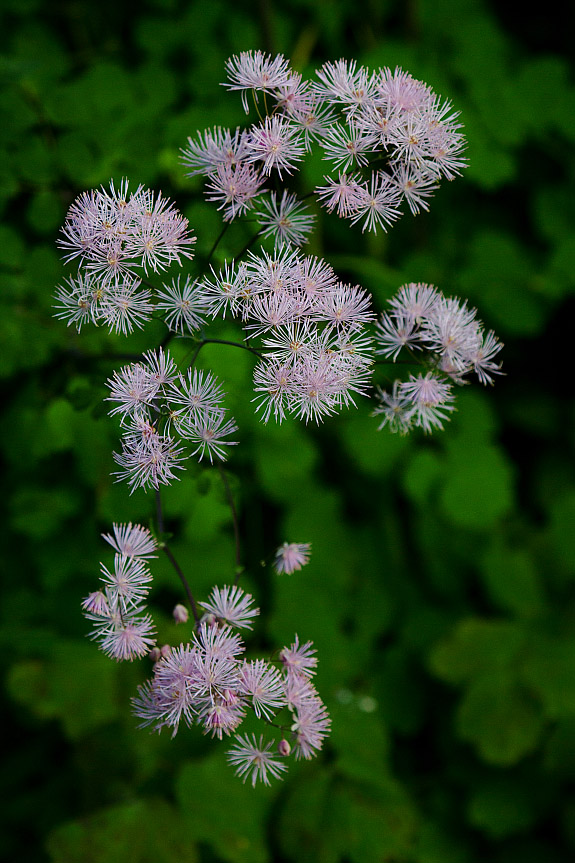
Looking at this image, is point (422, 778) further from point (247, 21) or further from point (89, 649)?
point (247, 21)

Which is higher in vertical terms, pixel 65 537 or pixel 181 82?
pixel 181 82

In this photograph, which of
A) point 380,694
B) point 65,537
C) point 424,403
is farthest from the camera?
point 380,694

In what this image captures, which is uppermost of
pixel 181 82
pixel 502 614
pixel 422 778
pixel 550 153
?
pixel 550 153

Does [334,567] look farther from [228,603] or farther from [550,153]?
[550,153]

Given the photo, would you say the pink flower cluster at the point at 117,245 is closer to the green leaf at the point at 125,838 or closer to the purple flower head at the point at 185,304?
the purple flower head at the point at 185,304

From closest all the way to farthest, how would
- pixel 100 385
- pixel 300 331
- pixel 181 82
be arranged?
pixel 300 331 < pixel 100 385 < pixel 181 82

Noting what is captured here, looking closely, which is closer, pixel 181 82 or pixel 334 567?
pixel 181 82

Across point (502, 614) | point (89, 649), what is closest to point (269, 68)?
point (89, 649)

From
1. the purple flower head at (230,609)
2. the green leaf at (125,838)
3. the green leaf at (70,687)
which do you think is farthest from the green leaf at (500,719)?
the purple flower head at (230,609)
